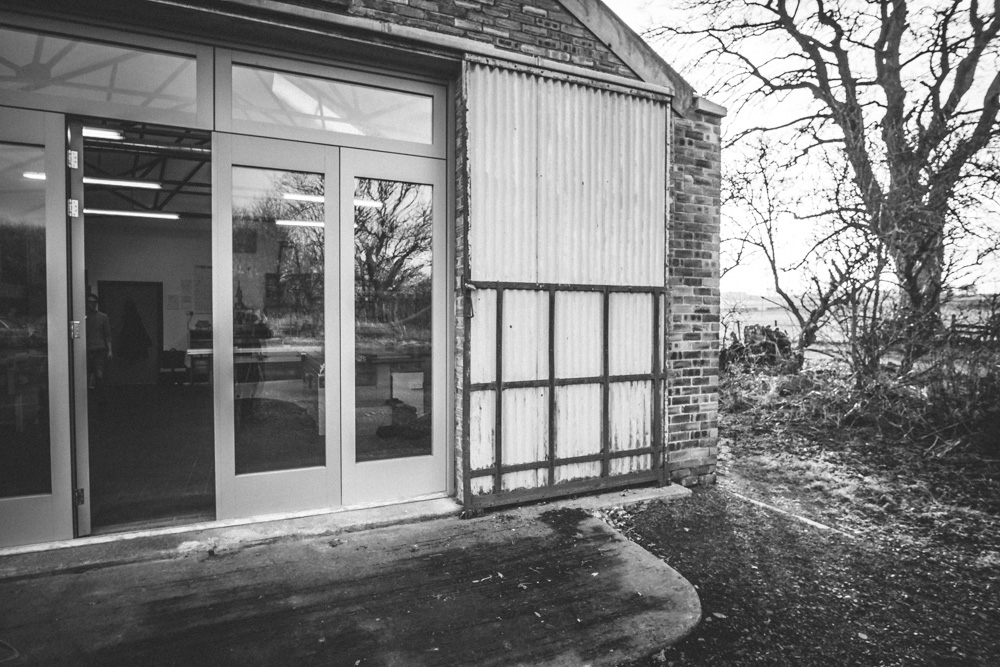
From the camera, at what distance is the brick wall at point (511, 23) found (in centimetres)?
411

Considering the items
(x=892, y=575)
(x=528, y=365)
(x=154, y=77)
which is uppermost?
(x=154, y=77)

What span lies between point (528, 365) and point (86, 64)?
12.0ft

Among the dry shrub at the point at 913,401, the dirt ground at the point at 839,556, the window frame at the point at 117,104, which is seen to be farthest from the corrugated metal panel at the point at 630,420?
the window frame at the point at 117,104

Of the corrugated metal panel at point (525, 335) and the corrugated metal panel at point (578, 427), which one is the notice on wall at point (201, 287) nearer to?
the corrugated metal panel at point (525, 335)

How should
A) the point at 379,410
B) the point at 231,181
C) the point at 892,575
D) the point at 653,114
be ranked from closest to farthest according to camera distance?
the point at 892,575 → the point at 231,181 → the point at 379,410 → the point at 653,114

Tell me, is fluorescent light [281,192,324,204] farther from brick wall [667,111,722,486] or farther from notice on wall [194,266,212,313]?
notice on wall [194,266,212,313]

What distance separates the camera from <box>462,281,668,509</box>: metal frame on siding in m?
4.43

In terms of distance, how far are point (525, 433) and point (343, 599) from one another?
6.43 feet

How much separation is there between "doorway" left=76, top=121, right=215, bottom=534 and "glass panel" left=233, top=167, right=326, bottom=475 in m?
0.52

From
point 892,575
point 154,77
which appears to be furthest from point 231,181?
point 892,575

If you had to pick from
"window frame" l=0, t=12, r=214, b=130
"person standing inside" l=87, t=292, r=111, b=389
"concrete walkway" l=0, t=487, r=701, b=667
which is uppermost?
"window frame" l=0, t=12, r=214, b=130

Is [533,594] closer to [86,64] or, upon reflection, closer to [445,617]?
[445,617]

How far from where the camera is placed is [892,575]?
141 inches

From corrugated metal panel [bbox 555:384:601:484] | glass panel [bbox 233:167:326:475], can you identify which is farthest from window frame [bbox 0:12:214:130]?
corrugated metal panel [bbox 555:384:601:484]
